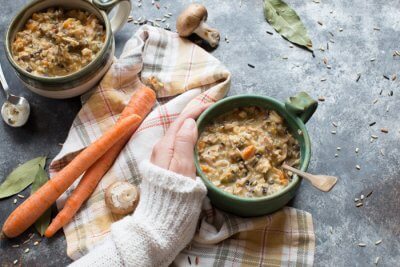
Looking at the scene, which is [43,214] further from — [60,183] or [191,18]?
[191,18]

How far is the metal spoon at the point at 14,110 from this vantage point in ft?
8.23

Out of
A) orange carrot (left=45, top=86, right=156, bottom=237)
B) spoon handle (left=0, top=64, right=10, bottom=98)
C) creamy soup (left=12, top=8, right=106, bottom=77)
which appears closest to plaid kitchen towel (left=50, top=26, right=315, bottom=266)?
orange carrot (left=45, top=86, right=156, bottom=237)

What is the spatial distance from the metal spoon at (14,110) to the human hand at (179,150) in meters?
0.59

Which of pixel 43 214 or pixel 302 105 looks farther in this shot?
pixel 43 214

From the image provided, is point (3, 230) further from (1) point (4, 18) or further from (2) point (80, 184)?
(1) point (4, 18)

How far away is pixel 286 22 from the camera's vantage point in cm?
266

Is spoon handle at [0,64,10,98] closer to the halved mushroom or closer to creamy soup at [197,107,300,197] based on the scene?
the halved mushroom

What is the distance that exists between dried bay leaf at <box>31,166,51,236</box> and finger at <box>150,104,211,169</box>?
450 millimetres

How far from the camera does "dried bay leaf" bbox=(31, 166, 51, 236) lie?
2.34 metres

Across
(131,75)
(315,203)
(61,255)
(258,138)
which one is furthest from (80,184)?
(315,203)

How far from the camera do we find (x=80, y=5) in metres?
2.52

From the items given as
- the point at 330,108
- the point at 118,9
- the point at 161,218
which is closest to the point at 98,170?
the point at 161,218

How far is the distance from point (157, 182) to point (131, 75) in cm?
54

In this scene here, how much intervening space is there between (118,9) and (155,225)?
2.96 feet
